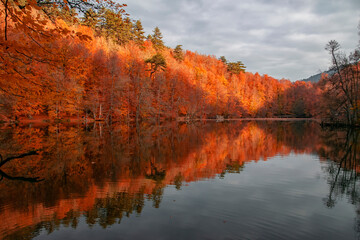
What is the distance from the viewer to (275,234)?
4.55 m

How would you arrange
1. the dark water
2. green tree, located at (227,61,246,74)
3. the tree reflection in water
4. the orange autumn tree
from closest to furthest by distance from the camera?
the dark water → the tree reflection in water → the orange autumn tree → green tree, located at (227,61,246,74)

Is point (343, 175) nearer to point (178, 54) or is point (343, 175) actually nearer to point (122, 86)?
point (122, 86)

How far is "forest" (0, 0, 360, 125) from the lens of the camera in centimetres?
534

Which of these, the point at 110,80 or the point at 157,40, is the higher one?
the point at 157,40

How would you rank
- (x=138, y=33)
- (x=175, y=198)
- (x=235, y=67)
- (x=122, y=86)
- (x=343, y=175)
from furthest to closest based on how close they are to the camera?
(x=235, y=67)
(x=138, y=33)
(x=122, y=86)
(x=343, y=175)
(x=175, y=198)

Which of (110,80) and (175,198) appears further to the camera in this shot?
(110,80)

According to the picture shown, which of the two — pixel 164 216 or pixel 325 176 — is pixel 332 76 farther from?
pixel 164 216

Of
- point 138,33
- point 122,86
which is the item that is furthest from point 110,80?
point 138,33

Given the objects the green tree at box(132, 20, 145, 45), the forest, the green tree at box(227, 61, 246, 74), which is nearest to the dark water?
the forest

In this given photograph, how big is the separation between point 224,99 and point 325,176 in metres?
68.4

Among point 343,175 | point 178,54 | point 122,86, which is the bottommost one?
point 343,175

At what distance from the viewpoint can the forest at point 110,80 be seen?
5336mm

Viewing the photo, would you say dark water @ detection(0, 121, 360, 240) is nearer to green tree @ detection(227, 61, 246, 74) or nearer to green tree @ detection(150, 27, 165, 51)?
green tree @ detection(150, 27, 165, 51)

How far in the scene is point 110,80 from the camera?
4259 cm
